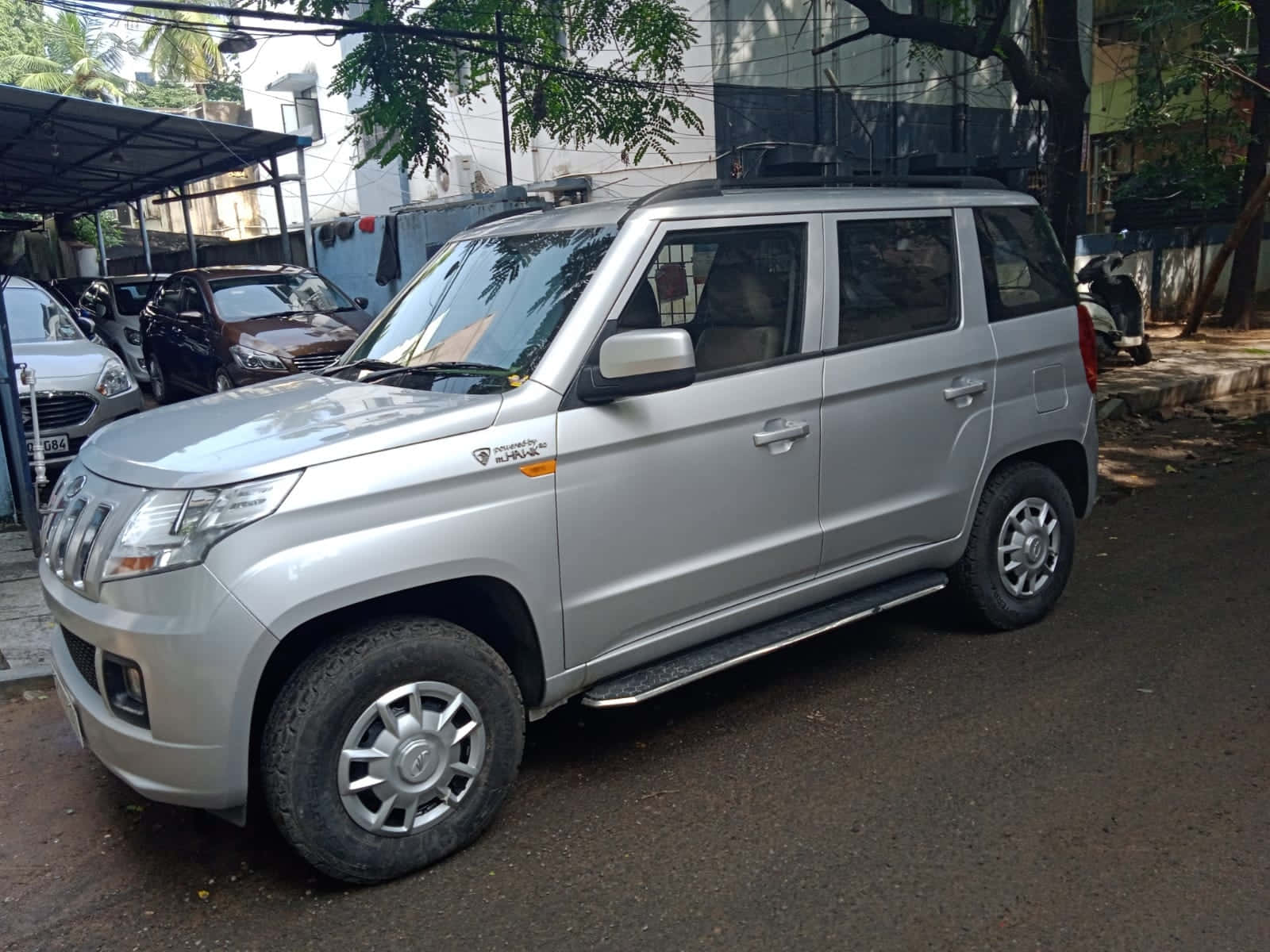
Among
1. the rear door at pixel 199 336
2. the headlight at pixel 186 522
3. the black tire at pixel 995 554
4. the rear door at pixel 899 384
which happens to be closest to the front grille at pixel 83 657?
the headlight at pixel 186 522

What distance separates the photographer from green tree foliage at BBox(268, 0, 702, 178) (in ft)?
36.4

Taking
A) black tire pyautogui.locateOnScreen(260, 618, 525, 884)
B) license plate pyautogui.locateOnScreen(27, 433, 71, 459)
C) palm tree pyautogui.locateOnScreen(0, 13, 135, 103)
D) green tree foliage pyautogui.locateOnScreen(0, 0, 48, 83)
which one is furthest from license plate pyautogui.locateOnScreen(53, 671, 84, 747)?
green tree foliage pyautogui.locateOnScreen(0, 0, 48, 83)

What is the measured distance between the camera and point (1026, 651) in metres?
4.91

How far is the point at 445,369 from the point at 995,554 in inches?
106

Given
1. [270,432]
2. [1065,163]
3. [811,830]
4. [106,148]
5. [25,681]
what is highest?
[106,148]

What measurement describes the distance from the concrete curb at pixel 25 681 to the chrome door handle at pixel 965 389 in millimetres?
4147

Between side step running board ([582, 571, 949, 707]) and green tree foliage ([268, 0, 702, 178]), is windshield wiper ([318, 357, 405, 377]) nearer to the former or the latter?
side step running board ([582, 571, 949, 707])

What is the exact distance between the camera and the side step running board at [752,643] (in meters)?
3.63

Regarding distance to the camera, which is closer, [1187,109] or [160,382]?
[160,382]

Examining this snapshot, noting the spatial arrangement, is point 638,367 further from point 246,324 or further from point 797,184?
point 246,324

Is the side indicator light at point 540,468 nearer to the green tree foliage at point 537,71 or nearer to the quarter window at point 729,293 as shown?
the quarter window at point 729,293

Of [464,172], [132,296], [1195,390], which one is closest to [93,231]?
[464,172]

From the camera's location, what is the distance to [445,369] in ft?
12.5

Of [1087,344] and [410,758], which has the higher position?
[1087,344]
